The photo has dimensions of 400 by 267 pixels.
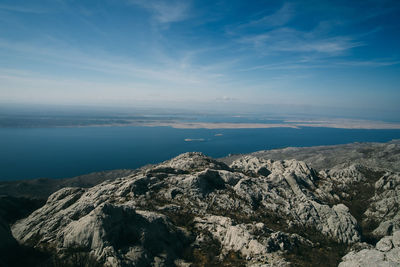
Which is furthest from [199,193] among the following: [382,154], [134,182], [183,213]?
[382,154]

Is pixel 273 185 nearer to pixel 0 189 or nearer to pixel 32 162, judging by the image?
pixel 0 189

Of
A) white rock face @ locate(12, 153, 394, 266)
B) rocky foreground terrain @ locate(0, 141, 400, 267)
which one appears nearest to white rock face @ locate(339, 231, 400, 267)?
rocky foreground terrain @ locate(0, 141, 400, 267)

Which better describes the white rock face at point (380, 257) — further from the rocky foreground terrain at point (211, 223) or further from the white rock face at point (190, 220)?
the white rock face at point (190, 220)

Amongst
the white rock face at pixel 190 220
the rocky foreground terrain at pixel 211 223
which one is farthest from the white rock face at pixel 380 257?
the white rock face at pixel 190 220

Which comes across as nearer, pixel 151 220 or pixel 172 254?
pixel 172 254

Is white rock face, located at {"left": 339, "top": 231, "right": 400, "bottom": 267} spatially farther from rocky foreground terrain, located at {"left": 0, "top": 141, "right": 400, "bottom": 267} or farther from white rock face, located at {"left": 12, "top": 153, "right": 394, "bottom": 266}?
white rock face, located at {"left": 12, "top": 153, "right": 394, "bottom": 266}

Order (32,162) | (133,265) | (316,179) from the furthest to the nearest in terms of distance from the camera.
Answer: (32,162), (316,179), (133,265)

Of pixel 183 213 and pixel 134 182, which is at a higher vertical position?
pixel 134 182
